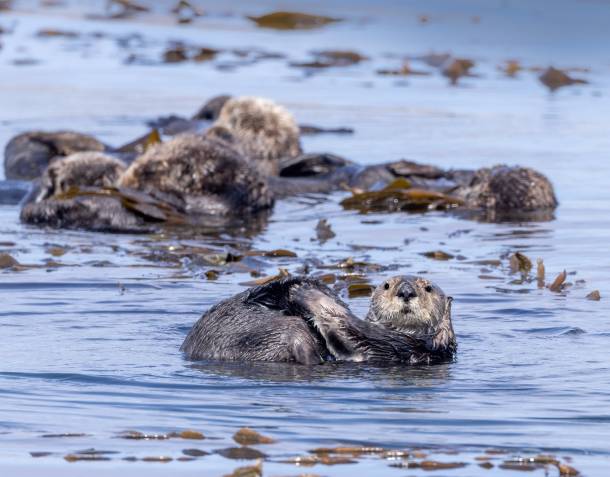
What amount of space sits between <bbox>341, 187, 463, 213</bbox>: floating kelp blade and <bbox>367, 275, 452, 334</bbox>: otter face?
4381mm

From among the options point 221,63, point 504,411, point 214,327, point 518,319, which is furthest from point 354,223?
point 221,63

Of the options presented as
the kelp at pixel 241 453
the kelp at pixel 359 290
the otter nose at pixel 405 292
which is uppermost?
the otter nose at pixel 405 292

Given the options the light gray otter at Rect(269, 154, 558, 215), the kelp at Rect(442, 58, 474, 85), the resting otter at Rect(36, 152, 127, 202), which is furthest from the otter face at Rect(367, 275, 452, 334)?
the kelp at Rect(442, 58, 474, 85)

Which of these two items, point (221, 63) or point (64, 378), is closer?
point (64, 378)

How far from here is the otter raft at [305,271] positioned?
14.5 feet

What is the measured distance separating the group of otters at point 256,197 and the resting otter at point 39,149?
0.01 metres

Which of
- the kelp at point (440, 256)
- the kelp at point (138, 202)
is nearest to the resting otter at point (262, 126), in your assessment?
the kelp at point (138, 202)

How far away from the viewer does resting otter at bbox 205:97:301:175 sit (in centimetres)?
1315

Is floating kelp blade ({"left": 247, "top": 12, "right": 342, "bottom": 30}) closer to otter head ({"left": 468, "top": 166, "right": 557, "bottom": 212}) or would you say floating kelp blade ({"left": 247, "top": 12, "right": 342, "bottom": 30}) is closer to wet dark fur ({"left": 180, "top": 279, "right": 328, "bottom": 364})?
otter head ({"left": 468, "top": 166, "right": 557, "bottom": 212})

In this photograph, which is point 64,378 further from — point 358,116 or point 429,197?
point 358,116

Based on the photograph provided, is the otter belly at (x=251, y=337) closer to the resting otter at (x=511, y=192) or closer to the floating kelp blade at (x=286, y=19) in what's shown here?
the resting otter at (x=511, y=192)

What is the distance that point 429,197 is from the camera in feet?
33.6

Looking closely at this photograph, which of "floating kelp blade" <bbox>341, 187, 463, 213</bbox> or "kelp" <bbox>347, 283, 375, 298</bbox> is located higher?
"floating kelp blade" <bbox>341, 187, 463, 213</bbox>

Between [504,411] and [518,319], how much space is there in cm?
180
